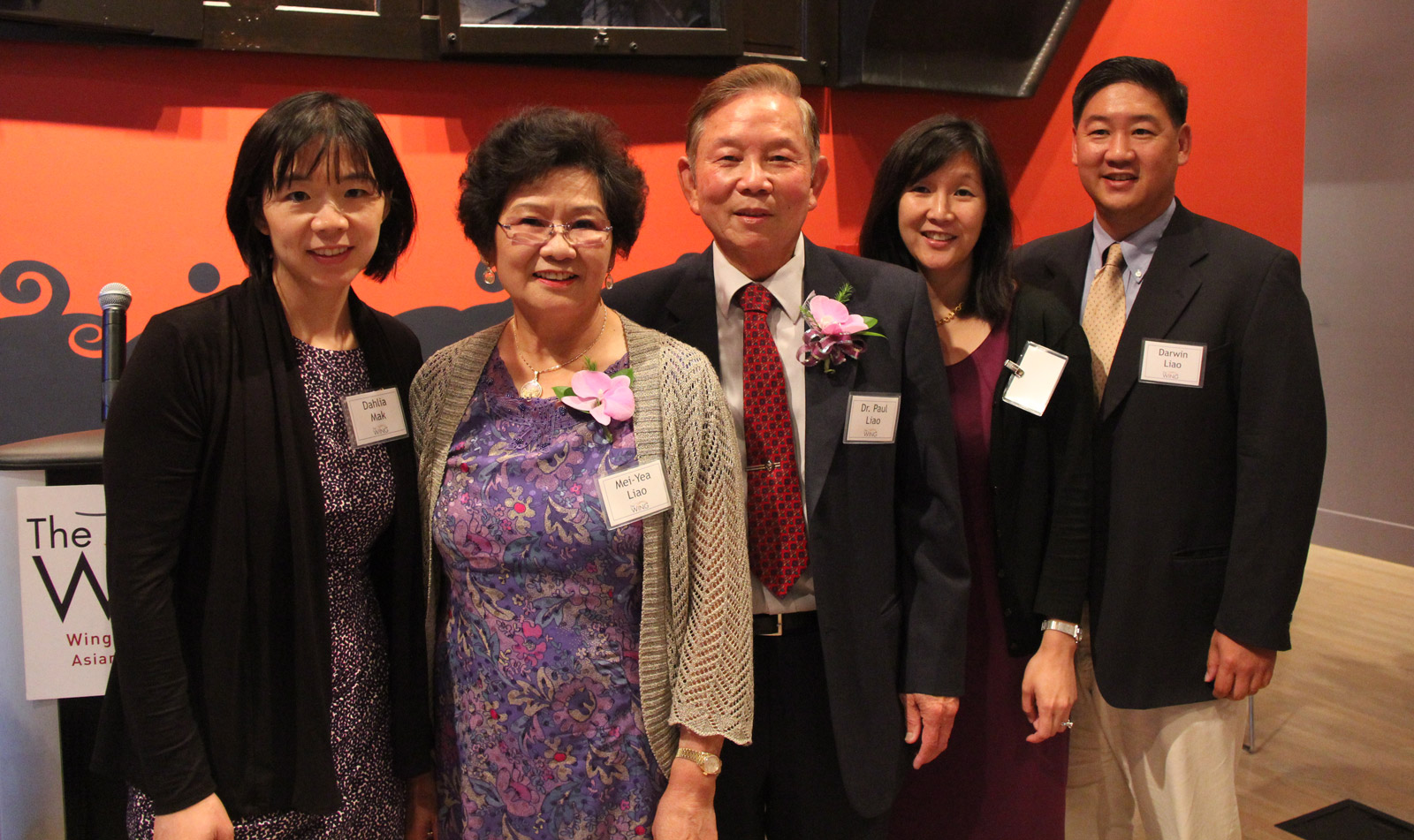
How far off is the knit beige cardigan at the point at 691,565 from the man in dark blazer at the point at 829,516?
0.66 feet

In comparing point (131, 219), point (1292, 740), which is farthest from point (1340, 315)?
point (131, 219)

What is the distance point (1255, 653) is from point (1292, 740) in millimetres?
2226

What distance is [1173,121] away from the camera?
91.0 inches

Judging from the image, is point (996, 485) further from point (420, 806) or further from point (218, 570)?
point (218, 570)

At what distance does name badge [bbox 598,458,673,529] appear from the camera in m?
1.49

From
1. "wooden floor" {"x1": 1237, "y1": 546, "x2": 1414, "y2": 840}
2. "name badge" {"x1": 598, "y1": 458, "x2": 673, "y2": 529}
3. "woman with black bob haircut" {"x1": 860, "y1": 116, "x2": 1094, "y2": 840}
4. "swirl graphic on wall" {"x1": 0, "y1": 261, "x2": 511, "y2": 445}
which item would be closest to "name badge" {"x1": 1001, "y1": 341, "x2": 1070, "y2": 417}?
"woman with black bob haircut" {"x1": 860, "y1": 116, "x2": 1094, "y2": 840}

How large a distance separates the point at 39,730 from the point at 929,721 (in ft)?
5.69

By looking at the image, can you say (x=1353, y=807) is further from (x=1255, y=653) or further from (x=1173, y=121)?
(x=1173, y=121)

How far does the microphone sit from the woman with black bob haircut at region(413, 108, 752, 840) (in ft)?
2.76

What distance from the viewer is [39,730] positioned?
186 cm

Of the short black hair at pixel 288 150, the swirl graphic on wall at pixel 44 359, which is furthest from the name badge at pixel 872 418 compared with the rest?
the swirl graphic on wall at pixel 44 359

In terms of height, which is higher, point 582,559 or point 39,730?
point 582,559

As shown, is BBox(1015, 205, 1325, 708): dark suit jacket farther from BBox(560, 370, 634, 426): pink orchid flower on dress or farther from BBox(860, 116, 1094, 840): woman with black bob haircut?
BBox(560, 370, 634, 426): pink orchid flower on dress

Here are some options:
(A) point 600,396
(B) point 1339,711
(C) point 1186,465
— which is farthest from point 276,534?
(B) point 1339,711
